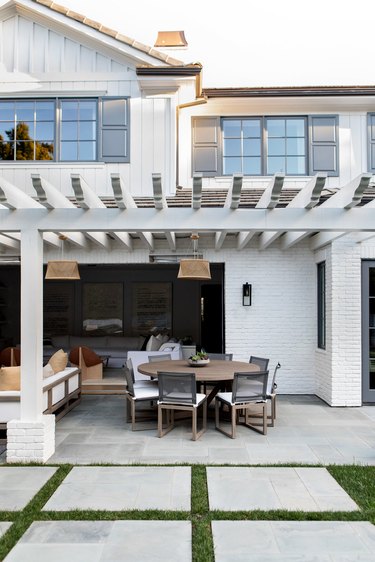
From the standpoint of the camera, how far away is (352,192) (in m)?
5.11

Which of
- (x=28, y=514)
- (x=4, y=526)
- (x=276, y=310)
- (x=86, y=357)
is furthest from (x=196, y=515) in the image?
(x=86, y=357)

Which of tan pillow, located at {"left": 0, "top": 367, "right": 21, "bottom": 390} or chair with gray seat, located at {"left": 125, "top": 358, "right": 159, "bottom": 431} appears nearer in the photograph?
tan pillow, located at {"left": 0, "top": 367, "right": 21, "bottom": 390}

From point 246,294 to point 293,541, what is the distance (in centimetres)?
609

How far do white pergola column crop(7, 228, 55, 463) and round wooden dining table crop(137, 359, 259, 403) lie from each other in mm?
1725

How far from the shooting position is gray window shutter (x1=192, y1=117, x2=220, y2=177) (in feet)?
32.4

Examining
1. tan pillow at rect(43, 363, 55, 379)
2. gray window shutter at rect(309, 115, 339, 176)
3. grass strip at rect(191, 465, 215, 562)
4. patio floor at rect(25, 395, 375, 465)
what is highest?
gray window shutter at rect(309, 115, 339, 176)

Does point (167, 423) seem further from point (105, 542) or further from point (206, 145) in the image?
point (206, 145)

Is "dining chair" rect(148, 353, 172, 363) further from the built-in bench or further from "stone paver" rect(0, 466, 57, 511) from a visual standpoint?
Answer: "stone paver" rect(0, 466, 57, 511)

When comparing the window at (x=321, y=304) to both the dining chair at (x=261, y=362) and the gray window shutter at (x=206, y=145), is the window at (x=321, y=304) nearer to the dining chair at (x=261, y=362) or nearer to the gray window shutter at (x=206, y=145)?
the dining chair at (x=261, y=362)

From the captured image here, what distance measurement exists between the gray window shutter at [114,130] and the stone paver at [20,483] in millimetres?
5908

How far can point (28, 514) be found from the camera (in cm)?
407

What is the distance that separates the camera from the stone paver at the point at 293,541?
342 centimetres

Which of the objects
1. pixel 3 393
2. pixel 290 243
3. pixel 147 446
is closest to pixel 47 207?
pixel 3 393

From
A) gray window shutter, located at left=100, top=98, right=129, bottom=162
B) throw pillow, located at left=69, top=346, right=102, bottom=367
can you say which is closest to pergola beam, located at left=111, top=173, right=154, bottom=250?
gray window shutter, located at left=100, top=98, right=129, bottom=162
